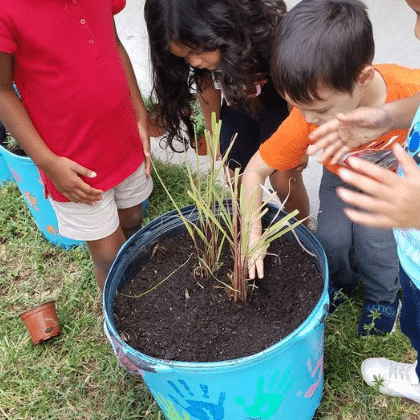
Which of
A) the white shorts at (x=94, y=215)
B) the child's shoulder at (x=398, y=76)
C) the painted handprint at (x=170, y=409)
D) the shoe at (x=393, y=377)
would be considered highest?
the child's shoulder at (x=398, y=76)

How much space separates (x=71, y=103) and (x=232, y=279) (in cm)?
65

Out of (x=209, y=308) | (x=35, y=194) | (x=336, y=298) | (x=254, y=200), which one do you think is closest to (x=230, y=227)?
(x=254, y=200)

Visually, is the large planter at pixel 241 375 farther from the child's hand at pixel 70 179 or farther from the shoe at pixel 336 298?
the shoe at pixel 336 298

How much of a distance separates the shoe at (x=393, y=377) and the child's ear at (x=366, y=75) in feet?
2.84

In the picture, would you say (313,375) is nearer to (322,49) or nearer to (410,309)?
(410,309)

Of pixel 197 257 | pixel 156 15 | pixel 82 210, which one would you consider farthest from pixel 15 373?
pixel 156 15

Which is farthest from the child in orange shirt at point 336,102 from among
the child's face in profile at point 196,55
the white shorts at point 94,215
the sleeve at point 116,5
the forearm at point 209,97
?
the sleeve at point 116,5

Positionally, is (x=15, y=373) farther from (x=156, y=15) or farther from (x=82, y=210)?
(x=156, y=15)

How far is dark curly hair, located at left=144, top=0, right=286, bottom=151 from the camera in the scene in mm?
1528

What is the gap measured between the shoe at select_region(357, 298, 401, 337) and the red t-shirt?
910mm

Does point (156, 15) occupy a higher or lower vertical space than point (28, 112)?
higher

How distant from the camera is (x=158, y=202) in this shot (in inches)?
101

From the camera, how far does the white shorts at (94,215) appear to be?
1.82 m

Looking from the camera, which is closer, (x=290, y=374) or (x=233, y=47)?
(x=290, y=374)
